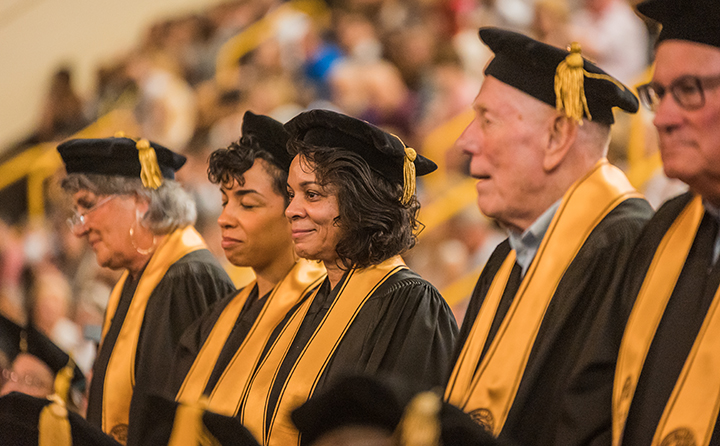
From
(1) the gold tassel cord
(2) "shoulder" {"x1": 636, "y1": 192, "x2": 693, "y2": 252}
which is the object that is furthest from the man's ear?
(1) the gold tassel cord

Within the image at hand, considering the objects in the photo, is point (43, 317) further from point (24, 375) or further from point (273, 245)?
point (273, 245)

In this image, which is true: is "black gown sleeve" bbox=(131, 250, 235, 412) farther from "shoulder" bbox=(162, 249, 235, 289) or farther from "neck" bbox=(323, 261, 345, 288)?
"neck" bbox=(323, 261, 345, 288)

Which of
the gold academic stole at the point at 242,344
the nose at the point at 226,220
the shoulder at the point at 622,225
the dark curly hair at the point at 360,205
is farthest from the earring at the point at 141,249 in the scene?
the shoulder at the point at 622,225

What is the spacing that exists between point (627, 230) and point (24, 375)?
2275 mm

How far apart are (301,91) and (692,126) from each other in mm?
5915

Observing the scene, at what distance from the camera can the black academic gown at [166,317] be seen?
326 centimetres

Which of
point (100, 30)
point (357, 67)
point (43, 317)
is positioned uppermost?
point (100, 30)

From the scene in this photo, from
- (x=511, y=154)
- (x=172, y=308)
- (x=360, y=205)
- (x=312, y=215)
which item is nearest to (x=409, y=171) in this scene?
(x=360, y=205)

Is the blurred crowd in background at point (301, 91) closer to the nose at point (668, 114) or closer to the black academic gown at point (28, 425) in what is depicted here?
the black academic gown at point (28, 425)

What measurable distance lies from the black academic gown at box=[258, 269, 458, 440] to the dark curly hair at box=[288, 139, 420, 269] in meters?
0.11

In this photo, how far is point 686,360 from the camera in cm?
164

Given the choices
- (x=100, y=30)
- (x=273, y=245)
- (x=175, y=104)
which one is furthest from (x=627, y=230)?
(x=100, y=30)

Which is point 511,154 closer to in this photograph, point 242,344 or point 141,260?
point 242,344

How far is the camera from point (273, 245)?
2.99 m
